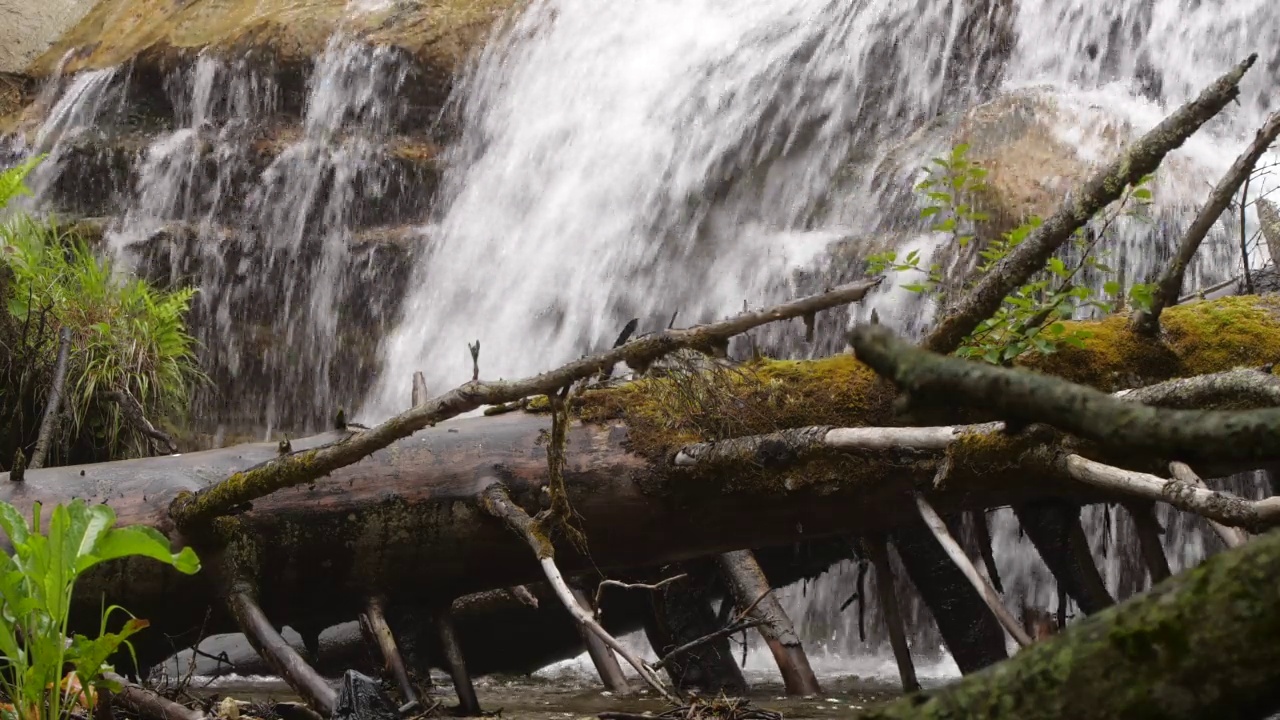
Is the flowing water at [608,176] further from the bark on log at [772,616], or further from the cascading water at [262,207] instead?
the bark on log at [772,616]

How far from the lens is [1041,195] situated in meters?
7.80

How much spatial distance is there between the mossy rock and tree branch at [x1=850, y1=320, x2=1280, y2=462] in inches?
478

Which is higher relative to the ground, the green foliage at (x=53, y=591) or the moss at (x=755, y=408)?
the moss at (x=755, y=408)

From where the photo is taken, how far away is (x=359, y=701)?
2811mm

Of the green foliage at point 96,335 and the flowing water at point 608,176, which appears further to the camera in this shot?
the flowing water at point 608,176

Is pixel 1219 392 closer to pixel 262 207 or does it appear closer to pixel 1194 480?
pixel 1194 480

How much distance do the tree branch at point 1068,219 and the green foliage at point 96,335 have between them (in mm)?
5543

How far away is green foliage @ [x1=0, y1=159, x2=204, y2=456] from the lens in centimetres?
745

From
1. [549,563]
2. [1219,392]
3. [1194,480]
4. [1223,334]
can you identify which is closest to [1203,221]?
[1223,334]

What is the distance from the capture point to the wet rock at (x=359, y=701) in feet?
9.21

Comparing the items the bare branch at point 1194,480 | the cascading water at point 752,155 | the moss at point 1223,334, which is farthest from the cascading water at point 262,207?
the bare branch at point 1194,480

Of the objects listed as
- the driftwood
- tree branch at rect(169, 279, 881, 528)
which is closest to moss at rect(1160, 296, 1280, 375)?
the driftwood

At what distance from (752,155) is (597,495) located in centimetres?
664

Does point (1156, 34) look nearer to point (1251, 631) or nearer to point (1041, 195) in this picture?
point (1041, 195)
